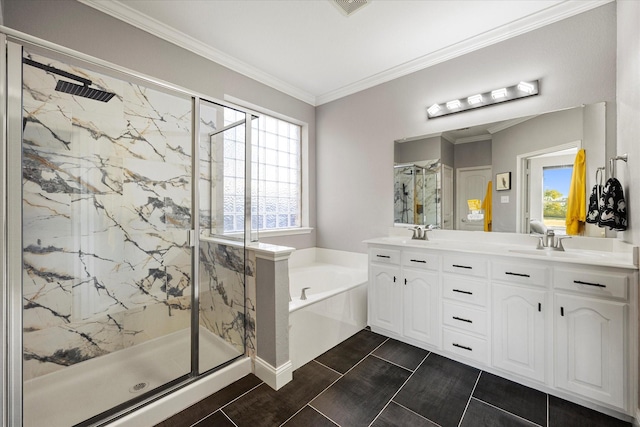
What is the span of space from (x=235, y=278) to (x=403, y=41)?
Answer: 8.21ft

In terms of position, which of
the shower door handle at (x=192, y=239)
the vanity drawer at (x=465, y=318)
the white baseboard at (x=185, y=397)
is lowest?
the white baseboard at (x=185, y=397)

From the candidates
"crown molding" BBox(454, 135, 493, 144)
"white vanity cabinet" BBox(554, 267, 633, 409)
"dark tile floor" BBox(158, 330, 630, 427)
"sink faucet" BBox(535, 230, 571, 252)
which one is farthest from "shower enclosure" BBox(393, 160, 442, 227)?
"dark tile floor" BBox(158, 330, 630, 427)

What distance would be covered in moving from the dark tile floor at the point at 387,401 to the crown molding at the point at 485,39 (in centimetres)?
268

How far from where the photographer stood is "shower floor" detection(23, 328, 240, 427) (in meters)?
1.42

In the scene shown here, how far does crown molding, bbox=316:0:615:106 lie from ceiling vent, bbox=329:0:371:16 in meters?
0.98

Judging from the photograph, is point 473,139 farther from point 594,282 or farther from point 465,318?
point 465,318

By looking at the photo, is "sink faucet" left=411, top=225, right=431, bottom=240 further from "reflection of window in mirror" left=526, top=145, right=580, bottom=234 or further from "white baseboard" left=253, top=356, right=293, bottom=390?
"white baseboard" left=253, top=356, right=293, bottom=390

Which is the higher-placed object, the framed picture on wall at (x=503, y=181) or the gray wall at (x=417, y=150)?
the gray wall at (x=417, y=150)

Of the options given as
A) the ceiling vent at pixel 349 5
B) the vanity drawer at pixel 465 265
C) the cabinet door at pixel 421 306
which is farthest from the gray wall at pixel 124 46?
the vanity drawer at pixel 465 265

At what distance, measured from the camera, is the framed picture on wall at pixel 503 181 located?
7.69ft

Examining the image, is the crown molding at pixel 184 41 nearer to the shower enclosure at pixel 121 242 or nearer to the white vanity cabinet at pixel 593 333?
the shower enclosure at pixel 121 242

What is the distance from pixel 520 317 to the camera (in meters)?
1.80

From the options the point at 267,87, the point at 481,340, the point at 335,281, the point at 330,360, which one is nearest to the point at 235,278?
the point at 330,360

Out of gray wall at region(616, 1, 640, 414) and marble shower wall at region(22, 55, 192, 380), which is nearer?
gray wall at region(616, 1, 640, 414)
